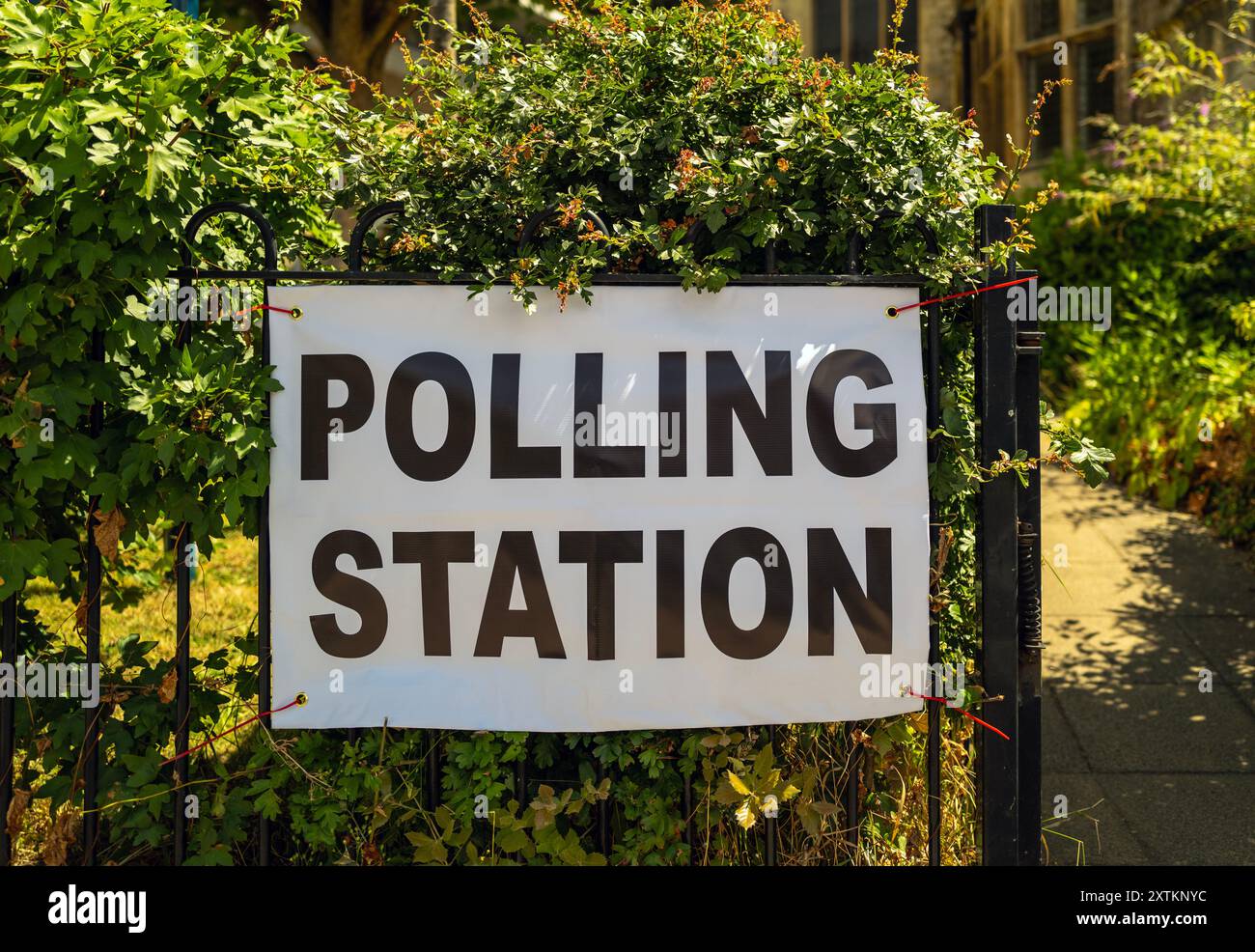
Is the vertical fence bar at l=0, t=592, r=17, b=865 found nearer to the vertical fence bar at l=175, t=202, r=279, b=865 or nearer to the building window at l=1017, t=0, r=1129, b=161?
the vertical fence bar at l=175, t=202, r=279, b=865

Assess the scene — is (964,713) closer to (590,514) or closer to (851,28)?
(590,514)

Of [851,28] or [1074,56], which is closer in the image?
[1074,56]

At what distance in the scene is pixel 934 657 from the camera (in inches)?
119

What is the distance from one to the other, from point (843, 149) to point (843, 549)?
A: 1029 millimetres

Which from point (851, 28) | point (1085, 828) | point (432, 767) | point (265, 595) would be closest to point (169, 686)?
point (265, 595)

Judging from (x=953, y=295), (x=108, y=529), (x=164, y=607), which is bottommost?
(x=164, y=607)

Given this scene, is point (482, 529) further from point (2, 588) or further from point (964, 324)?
point (964, 324)

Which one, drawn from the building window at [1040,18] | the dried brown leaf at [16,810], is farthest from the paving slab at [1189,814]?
the building window at [1040,18]

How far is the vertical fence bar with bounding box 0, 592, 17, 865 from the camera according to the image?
3031mm

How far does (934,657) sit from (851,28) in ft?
48.4

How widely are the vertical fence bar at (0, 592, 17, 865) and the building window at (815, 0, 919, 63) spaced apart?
14.7 m

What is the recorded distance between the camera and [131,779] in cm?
304

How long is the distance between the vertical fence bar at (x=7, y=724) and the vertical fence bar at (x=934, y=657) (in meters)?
2.45

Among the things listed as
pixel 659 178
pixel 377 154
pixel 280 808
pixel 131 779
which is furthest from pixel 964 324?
pixel 131 779
